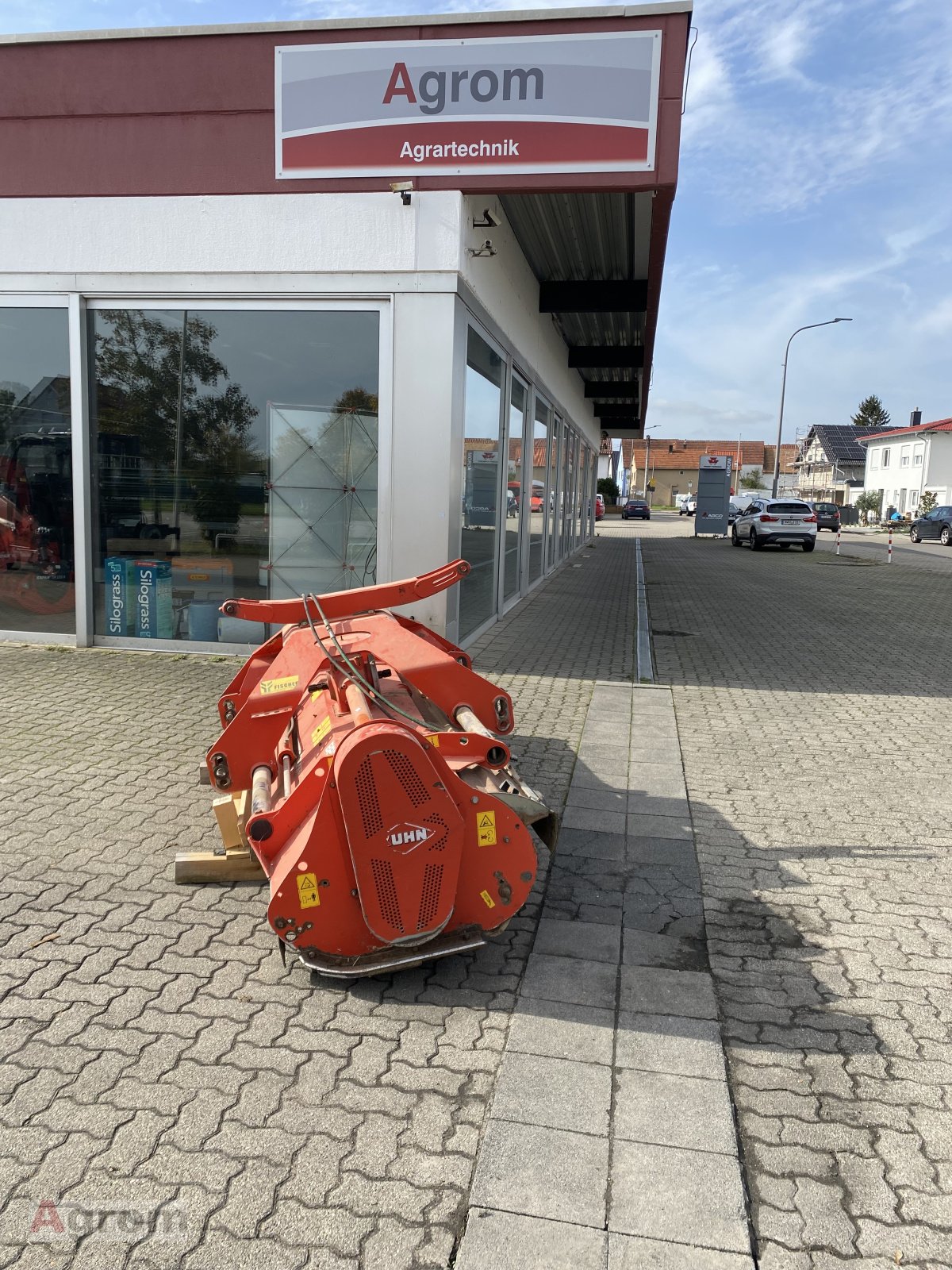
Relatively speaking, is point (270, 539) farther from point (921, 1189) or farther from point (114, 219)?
point (921, 1189)

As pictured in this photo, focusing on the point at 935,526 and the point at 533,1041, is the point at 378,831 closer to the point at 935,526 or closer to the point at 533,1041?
the point at 533,1041

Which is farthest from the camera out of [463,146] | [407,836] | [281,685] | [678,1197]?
[463,146]

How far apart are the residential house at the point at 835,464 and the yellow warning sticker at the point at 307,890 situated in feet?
282

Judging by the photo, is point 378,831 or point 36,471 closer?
point 378,831

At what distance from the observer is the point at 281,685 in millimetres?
4277

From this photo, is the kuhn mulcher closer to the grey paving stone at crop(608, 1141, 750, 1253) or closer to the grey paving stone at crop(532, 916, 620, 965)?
the grey paving stone at crop(532, 916, 620, 965)

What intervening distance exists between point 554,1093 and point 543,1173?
343 millimetres

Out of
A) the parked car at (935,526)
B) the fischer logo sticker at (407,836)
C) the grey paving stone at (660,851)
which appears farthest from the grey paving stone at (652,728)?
the parked car at (935,526)

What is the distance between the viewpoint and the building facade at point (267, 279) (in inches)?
309

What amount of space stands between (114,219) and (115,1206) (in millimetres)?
8354

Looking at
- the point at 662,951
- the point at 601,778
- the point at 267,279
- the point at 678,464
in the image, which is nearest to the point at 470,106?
the point at 267,279

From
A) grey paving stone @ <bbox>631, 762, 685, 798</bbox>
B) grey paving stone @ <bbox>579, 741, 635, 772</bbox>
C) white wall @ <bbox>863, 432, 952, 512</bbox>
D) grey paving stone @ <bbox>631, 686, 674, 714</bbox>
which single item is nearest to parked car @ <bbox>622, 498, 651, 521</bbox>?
white wall @ <bbox>863, 432, 952, 512</bbox>

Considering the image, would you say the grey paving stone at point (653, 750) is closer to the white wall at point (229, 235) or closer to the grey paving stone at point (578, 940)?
the grey paving stone at point (578, 940)

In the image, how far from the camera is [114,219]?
854 cm
